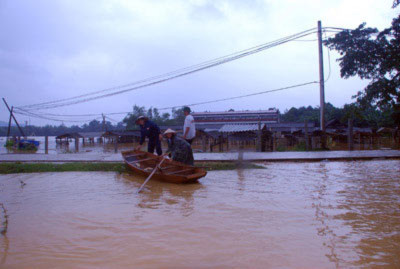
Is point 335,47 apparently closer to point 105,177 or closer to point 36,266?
point 105,177

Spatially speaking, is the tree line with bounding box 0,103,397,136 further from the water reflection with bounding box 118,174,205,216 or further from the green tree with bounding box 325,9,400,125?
the water reflection with bounding box 118,174,205,216

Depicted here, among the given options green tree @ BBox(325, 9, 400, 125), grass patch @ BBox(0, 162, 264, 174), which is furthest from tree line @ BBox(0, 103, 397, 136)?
grass patch @ BBox(0, 162, 264, 174)

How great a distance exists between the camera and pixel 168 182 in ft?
21.7

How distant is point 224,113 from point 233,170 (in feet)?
99.3

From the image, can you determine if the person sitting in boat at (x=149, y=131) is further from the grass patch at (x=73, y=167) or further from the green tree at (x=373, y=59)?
the green tree at (x=373, y=59)

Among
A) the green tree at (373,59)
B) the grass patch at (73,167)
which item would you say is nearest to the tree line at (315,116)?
the green tree at (373,59)

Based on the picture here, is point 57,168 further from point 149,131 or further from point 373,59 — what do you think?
point 373,59

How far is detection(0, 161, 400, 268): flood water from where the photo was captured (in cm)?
275

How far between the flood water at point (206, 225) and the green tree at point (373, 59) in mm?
9811

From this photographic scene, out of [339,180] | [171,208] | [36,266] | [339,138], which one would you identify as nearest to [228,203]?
[171,208]

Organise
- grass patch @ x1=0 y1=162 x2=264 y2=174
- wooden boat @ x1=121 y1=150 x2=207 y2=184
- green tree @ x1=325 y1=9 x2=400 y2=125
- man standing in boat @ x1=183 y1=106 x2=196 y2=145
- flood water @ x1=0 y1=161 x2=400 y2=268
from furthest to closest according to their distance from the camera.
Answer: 1. green tree @ x1=325 y1=9 x2=400 y2=125
2. grass patch @ x1=0 y1=162 x2=264 y2=174
3. man standing in boat @ x1=183 y1=106 x2=196 y2=145
4. wooden boat @ x1=121 y1=150 x2=207 y2=184
5. flood water @ x1=0 y1=161 x2=400 y2=268

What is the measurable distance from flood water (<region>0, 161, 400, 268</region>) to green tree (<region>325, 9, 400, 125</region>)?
32.2ft

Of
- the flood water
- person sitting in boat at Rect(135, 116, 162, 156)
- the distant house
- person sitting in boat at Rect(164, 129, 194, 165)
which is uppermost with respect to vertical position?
the distant house

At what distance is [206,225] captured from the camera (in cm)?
371
